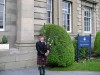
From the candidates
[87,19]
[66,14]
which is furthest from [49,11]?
[87,19]

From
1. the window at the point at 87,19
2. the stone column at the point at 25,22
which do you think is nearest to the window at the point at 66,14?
the window at the point at 87,19

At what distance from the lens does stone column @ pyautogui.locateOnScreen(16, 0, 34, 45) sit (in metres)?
16.0

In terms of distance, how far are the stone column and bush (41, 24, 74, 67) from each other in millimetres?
981

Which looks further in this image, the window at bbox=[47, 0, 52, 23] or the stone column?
the window at bbox=[47, 0, 52, 23]

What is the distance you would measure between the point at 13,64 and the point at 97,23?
14.1 meters

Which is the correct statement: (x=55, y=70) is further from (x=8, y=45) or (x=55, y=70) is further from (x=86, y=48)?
(x=86, y=48)

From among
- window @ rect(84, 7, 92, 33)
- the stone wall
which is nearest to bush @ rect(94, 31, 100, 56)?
window @ rect(84, 7, 92, 33)

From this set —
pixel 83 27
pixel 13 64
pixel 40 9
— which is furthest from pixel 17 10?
pixel 83 27

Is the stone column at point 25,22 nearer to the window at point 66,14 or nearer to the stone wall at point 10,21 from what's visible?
the stone wall at point 10,21

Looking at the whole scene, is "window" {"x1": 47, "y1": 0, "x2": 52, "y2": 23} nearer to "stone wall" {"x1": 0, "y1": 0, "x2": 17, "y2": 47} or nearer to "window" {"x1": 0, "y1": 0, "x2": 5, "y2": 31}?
"stone wall" {"x1": 0, "y1": 0, "x2": 17, "y2": 47}

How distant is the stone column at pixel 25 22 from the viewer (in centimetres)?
1603

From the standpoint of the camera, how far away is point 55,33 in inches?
639

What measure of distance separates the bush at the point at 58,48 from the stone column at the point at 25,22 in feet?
3.22

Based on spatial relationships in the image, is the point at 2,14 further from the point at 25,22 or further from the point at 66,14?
the point at 66,14
